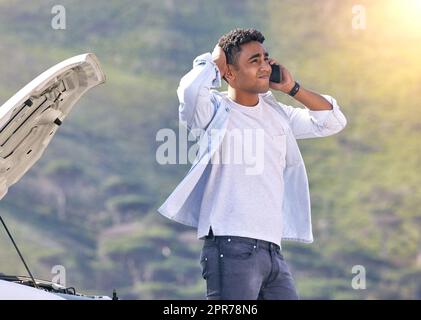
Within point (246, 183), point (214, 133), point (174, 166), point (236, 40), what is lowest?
point (246, 183)

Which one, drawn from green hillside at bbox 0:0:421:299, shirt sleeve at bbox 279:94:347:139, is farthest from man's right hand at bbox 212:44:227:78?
green hillside at bbox 0:0:421:299

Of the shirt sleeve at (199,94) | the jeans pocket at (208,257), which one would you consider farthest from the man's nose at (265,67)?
the jeans pocket at (208,257)

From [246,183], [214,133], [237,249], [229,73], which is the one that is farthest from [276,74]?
[237,249]

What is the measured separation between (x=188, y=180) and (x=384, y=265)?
20884 millimetres

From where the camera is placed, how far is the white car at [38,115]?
5613 millimetres

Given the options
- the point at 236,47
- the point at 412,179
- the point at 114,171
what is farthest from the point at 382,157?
the point at 236,47

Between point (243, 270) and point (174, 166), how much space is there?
858 inches

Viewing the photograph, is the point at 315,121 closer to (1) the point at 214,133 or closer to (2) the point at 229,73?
(2) the point at 229,73

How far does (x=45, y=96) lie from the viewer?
590 centimetres

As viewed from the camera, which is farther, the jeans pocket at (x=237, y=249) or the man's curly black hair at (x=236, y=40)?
the man's curly black hair at (x=236, y=40)

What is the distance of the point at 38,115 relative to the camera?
19.6 ft

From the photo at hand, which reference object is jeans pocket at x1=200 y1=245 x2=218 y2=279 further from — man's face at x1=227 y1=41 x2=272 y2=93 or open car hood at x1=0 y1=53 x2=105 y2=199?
open car hood at x1=0 y1=53 x2=105 y2=199

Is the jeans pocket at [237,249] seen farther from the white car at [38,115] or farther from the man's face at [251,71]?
the man's face at [251,71]

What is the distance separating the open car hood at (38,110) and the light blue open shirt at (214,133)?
1.36 ft
